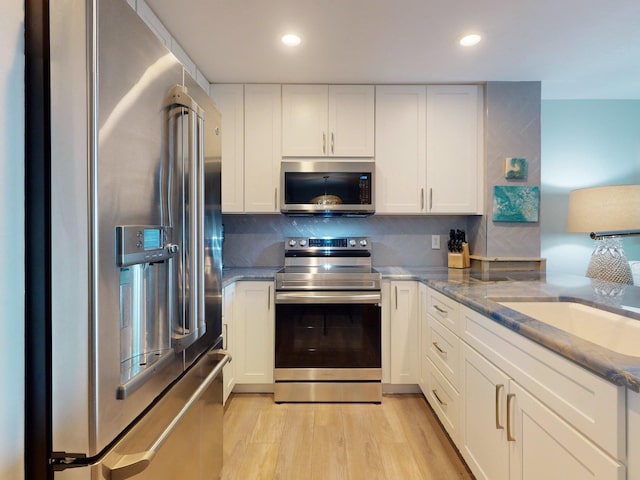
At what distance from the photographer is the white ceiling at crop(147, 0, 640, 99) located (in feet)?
5.66

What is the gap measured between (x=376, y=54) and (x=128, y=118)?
1.84 metres

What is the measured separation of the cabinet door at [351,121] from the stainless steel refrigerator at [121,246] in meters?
1.67

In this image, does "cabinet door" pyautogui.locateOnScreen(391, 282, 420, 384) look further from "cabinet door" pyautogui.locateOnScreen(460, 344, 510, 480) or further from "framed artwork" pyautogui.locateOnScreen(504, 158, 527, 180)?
"framed artwork" pyautogui.locateOnScreen(504, 158, 527, 180)

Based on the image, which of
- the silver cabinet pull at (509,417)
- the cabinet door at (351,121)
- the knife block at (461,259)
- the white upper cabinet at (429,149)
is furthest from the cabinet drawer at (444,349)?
the cabinet door at (351,121)

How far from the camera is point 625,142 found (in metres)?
2.98

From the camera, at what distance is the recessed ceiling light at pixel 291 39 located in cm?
196

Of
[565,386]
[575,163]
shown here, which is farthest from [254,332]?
[575,163]

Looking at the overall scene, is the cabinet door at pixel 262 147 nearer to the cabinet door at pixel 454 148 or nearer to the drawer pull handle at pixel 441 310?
the cabinet door at pixel 454 148

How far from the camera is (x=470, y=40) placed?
79.0 inches

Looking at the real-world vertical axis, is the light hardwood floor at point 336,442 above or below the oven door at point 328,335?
below

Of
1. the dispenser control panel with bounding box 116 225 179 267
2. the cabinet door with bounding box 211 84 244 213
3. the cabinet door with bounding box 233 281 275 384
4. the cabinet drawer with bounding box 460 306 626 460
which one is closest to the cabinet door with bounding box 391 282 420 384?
the cabinet door with bounding box 233 281 275 384

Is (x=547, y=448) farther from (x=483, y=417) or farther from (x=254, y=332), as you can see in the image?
(x=254, y=332)

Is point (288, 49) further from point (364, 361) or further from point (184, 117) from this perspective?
point (364, 361)

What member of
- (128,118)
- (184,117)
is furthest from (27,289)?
(184,117)
